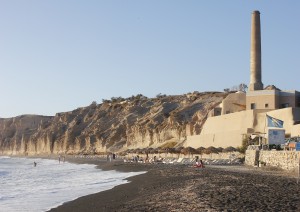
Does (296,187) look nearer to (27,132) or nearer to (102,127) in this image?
(102,127)

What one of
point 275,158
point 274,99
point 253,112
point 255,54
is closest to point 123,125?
point 255,54

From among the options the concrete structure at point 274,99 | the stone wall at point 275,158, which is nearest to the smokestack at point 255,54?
the concrete structure at point 274,99

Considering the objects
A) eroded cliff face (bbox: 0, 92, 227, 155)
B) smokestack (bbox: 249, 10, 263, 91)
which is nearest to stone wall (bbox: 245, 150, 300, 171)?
smokestack (bbox: 249, 10, 263, 91)

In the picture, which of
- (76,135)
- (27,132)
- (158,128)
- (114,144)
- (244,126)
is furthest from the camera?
(27,132)

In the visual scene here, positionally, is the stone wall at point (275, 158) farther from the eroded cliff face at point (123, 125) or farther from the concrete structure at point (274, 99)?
the eroded cliff face at point (123, 125)

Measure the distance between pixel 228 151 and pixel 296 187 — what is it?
24.0m

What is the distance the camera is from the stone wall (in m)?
20.1

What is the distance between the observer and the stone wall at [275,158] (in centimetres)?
2006

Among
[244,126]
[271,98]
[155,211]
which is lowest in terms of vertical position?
[155,211]

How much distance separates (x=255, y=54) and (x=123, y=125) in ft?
147

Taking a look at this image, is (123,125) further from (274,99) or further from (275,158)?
(275,158)

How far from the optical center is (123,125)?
86.8m

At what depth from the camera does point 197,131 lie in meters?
58.7

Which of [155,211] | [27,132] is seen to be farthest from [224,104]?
[27,132]
